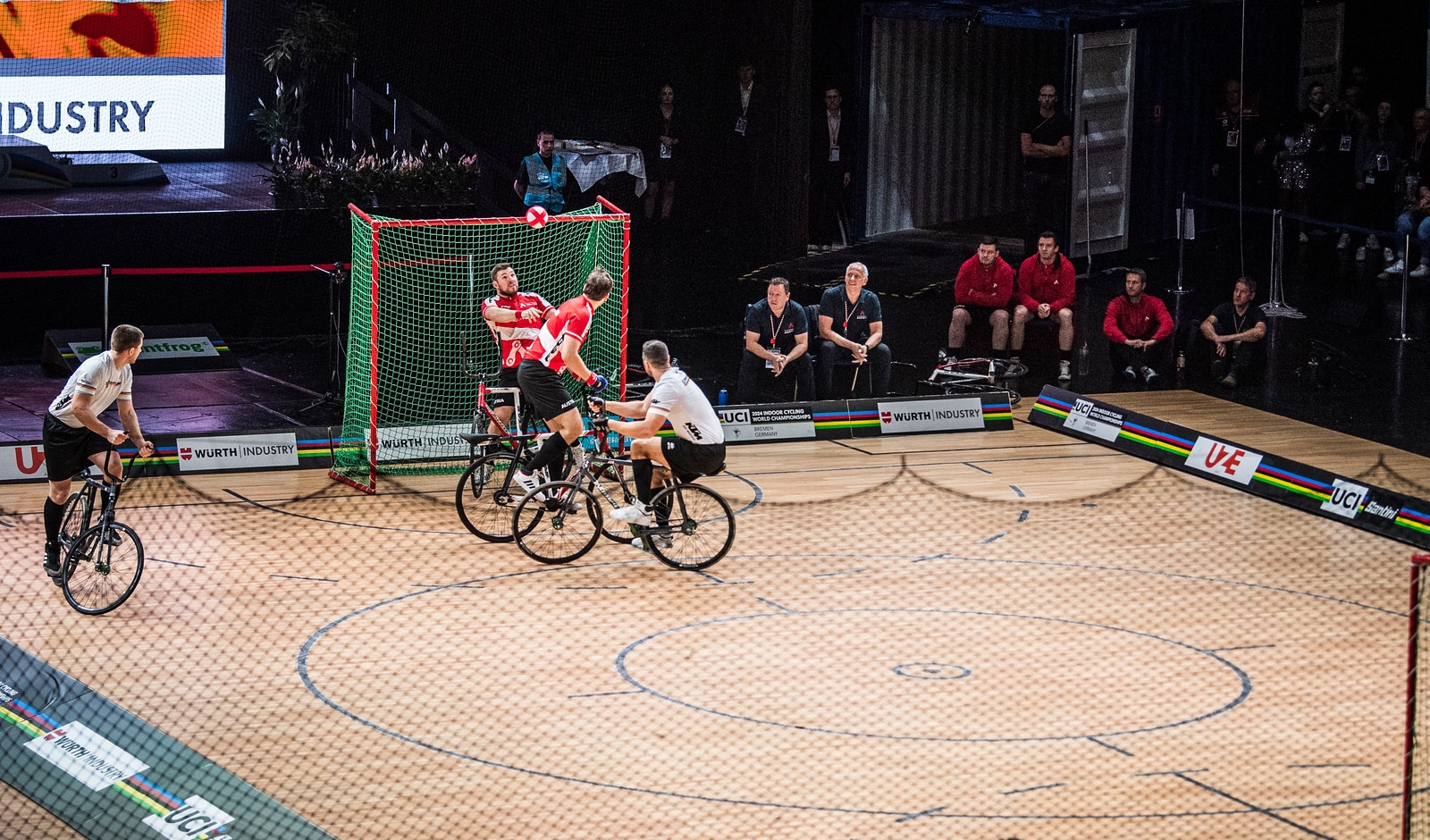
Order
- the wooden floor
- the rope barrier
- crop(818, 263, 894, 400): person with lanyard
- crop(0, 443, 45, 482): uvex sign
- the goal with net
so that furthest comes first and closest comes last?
the rope barrier → crop(818, 263, 894, 400): person with lanyard → the goal with net → crop(0, 443, 45, 482): uvex sign → the wooden floor

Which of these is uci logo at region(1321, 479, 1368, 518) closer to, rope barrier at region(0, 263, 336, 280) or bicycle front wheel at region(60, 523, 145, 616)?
bicycle front wheel at region(60, 523, 145, 616)

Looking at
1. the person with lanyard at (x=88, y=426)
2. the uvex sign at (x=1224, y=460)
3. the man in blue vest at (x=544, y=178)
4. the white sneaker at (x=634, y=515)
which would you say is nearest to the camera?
the person with lanyard at (x=88, y=426)

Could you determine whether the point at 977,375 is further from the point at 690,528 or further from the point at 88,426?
the point at 88,426

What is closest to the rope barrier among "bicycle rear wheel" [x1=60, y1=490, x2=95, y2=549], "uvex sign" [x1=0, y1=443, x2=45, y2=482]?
"uvex sign" [x1=0, y1=443, x2=45, y2=482]

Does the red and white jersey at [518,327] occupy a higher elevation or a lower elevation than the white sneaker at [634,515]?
higher

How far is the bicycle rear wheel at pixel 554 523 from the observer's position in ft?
35.3

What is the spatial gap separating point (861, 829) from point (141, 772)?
315 centimetres

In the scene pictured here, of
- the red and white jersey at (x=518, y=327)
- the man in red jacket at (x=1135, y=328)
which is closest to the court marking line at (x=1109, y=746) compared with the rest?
the red and white jersey at (x=518, y=327)

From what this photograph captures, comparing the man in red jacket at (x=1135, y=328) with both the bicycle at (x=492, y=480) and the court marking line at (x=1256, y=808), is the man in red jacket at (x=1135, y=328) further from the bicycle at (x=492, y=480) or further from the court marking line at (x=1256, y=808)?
the court marking line at (x=1256, y=808)

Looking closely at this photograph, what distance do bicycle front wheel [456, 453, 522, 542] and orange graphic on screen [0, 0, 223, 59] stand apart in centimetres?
959

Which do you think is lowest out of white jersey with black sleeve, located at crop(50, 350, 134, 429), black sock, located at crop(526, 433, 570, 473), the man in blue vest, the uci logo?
the uci logo

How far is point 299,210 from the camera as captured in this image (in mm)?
16781

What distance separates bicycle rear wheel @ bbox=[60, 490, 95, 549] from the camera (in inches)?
381

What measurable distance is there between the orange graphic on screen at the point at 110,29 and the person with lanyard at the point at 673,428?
10915 millimetres
